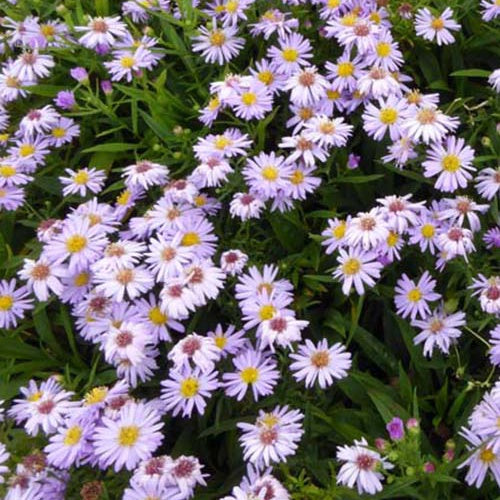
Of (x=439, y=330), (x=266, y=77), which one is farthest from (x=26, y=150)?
(x=439, y=330)

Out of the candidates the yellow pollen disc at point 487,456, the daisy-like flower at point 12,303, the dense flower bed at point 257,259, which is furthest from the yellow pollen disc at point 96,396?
the yellow pollen disc at point 487,456

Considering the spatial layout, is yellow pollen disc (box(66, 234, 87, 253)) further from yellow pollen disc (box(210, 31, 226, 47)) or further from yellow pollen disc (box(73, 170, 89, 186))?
yellow pollen disc (box(210, 31, 226, 47))

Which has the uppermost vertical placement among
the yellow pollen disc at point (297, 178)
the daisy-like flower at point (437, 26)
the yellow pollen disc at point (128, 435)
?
the daisy-like flower at point (437, 26)

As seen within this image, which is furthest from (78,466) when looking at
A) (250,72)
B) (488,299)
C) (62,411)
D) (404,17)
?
(404,17)

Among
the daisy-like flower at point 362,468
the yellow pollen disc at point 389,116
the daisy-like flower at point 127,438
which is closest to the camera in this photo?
the daisy-like flower at point 362,468

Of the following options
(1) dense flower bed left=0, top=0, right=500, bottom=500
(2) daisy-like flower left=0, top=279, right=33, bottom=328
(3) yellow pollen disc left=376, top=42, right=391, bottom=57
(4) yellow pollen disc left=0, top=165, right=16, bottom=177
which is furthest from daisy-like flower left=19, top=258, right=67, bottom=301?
(3) yellow pollen disc left=376, top=42, right=391, bottom=57

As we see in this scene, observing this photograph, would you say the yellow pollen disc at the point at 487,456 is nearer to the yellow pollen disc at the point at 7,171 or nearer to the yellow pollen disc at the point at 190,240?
the yellow pollen disc at the point at 190,240

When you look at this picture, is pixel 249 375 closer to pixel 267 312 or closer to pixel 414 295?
pixel 267 312
